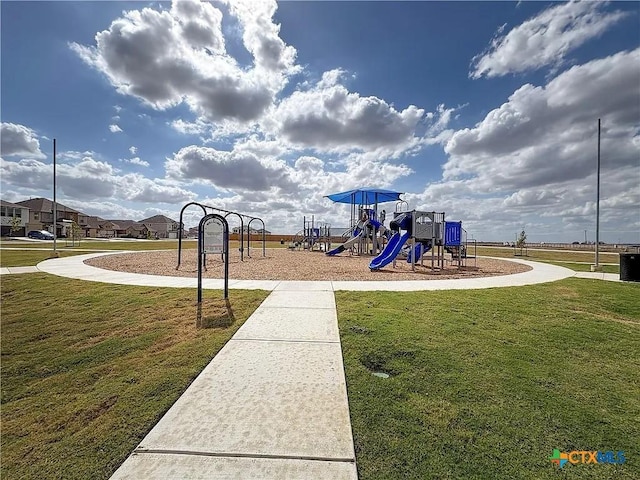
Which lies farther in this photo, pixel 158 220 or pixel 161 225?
pixel 158 220

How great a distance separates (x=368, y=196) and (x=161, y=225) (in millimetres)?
95220

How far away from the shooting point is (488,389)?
3.49 meters

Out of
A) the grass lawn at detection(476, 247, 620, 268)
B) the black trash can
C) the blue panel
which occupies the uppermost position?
the blue panel

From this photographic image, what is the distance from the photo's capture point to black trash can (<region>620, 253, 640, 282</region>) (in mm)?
10547

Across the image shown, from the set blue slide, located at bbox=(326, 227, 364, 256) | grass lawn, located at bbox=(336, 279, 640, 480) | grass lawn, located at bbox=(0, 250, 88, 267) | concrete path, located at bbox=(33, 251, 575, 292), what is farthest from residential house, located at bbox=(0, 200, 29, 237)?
grass lawn, located at bbox=(336, 279, 640, 480)

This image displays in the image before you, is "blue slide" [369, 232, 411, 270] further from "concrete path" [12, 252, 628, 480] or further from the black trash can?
"concrete path" [12, 252, 628, 480]

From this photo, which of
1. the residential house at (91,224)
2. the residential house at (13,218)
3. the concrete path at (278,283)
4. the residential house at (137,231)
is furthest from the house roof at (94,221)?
the concrete path at (278,283)

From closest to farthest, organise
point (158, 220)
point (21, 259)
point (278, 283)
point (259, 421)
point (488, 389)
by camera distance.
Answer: point (259, 421), point (488, 389), point (278, 283), point (21, 259), point (158, 220)

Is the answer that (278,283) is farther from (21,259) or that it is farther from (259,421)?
(21,259)

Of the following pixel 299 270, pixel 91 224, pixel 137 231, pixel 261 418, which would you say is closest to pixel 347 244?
pixel 299 270

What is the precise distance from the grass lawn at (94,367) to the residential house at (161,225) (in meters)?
94.9

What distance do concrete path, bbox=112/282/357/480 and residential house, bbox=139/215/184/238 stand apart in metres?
98.9

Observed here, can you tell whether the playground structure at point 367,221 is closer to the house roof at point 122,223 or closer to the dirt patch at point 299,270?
the dirt patch at point 299,270

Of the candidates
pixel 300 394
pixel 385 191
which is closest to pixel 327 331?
pixel 300 394
